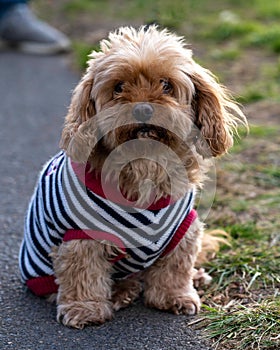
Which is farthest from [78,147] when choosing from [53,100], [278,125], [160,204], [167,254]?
[53,100]

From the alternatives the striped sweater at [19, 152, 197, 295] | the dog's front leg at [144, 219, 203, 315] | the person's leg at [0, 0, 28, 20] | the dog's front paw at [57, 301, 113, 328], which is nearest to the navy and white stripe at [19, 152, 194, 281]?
the striped sweater at [19, 152, 197, 295]

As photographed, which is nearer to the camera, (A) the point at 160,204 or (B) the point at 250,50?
(A) the point at 160,204

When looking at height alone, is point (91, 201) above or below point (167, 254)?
above

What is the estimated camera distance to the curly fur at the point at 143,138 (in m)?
3.29

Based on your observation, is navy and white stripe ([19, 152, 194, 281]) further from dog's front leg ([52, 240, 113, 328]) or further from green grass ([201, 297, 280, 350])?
green grass ([201, 297, 280, 350])

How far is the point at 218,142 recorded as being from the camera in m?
3.51

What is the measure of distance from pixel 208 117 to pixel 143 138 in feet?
1.21

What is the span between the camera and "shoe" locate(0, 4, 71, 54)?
8.93 m

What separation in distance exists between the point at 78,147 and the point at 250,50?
540 cm

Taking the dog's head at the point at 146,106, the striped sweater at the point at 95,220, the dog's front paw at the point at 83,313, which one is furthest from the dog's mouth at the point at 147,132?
the dog's front paw at the point at 83,313

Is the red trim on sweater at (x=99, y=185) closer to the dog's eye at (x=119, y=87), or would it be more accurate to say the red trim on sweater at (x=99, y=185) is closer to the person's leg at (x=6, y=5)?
the dog's eye at (x=119, y=87)

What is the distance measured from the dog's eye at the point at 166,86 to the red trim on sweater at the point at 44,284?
1.06 meters

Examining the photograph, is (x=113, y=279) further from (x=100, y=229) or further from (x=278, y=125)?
(x=278, y=125)

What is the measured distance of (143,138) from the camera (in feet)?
10.7
